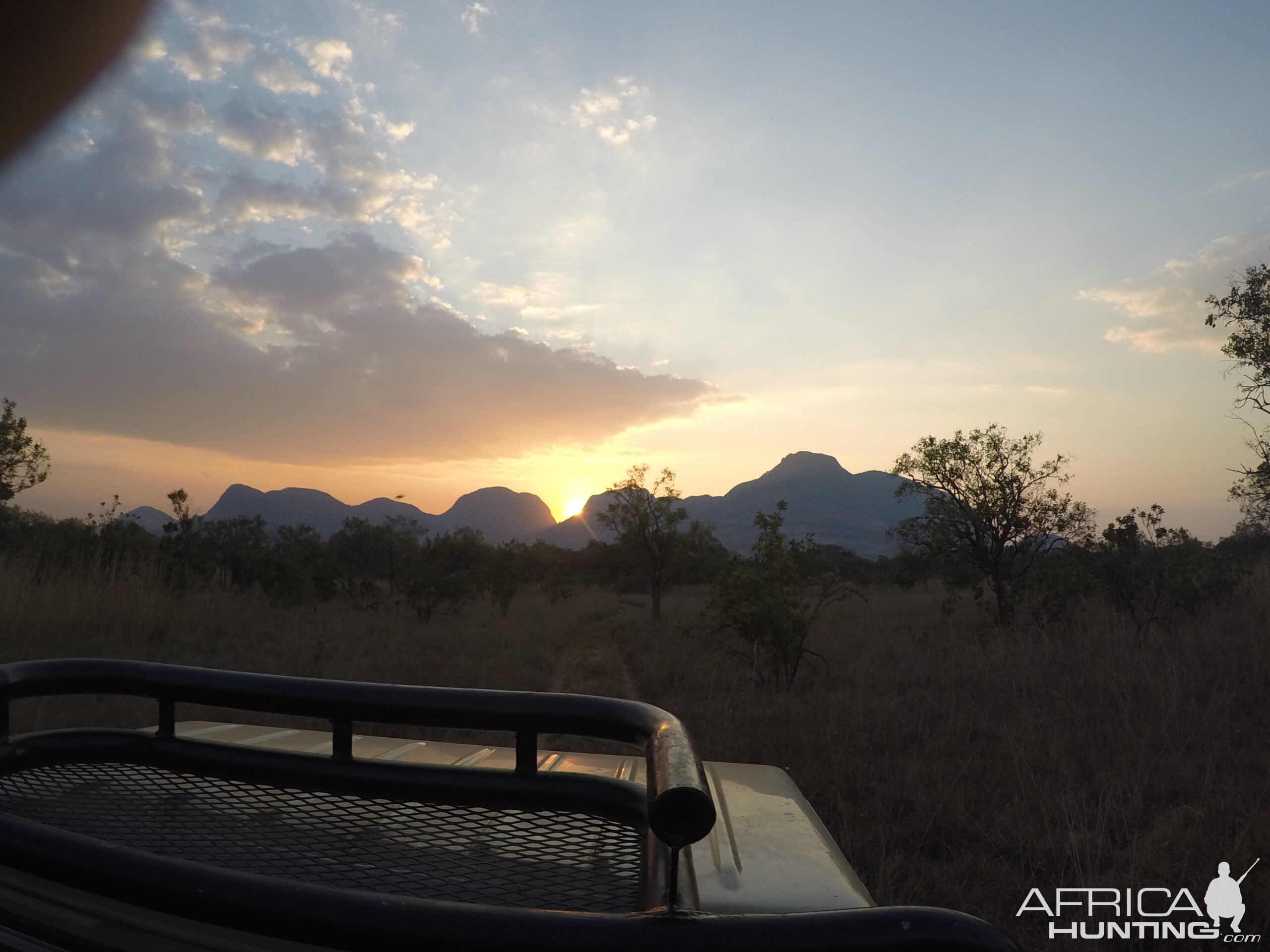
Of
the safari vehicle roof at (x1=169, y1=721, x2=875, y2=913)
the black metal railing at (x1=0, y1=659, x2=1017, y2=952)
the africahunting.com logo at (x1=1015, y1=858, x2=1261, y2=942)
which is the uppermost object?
the black metal railing at (x1=0, y1=659, x2=1017, y2=952)

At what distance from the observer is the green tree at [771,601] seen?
28.3ft

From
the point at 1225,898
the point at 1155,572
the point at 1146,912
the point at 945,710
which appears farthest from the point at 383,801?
the point at 1155,572

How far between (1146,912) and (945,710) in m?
2.91

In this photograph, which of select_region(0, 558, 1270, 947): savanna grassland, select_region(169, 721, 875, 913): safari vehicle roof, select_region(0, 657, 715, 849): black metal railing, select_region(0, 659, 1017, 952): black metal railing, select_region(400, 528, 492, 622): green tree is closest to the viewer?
select_region(0, 659, 1017, 952): black metal railing

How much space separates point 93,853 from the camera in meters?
0.64

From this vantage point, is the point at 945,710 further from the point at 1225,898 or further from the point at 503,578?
the point at 503,578

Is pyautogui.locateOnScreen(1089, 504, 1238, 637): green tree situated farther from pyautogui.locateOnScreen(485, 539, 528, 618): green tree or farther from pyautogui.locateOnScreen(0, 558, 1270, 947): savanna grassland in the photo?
pyautogui.locateOnScreen(485, 539, 528, 618): green tree

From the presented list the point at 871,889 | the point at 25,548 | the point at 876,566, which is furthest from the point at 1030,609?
the point at 876,566

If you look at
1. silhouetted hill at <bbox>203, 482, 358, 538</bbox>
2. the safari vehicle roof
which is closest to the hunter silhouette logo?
the safari vehicle roof

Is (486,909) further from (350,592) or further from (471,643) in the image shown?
(350,592)

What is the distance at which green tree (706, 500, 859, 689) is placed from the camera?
8.64 meters

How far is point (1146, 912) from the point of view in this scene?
3.45 m

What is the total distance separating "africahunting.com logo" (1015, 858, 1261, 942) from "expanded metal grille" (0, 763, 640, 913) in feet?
10.6

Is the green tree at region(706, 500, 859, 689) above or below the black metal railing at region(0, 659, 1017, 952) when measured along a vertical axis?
below
